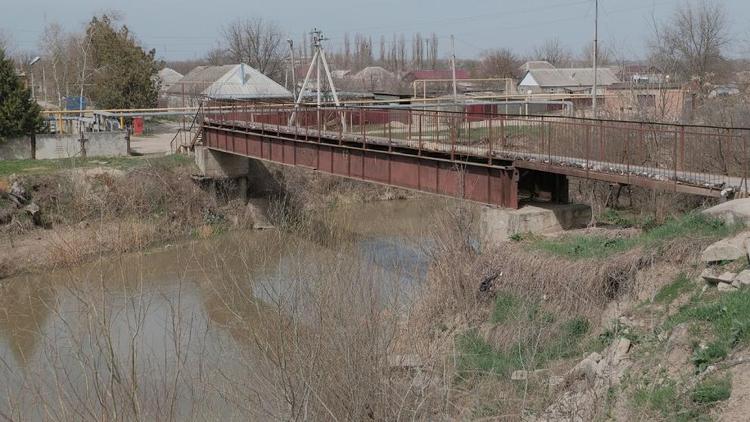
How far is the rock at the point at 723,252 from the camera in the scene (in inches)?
570

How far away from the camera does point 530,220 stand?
2070 cm

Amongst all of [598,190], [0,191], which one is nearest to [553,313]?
[598,190]

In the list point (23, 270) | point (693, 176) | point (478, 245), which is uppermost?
point (693, 176)

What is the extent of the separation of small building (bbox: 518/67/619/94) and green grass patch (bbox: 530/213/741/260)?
6587 centimetres

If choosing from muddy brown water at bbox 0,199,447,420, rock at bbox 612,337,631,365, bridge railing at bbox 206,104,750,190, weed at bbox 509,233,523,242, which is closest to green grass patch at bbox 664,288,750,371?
rock at bbox 612,337,631,365

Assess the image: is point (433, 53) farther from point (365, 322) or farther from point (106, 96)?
point (365, 322)

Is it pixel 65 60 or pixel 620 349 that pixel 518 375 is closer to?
pixel 620 349

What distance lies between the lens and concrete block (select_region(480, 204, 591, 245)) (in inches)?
812

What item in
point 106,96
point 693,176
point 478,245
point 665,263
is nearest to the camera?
point 665,263

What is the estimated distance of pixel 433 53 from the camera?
17912 centimetres

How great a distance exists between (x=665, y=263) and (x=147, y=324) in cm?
1140

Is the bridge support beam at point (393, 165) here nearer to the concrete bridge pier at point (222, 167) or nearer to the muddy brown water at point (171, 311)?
the muddy brown water at point (171, 311)

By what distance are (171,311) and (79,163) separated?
94.2 feet

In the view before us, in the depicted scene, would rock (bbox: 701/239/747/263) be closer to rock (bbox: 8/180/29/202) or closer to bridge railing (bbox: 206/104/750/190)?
bridge railing (bbox: 206/104/750/190)
